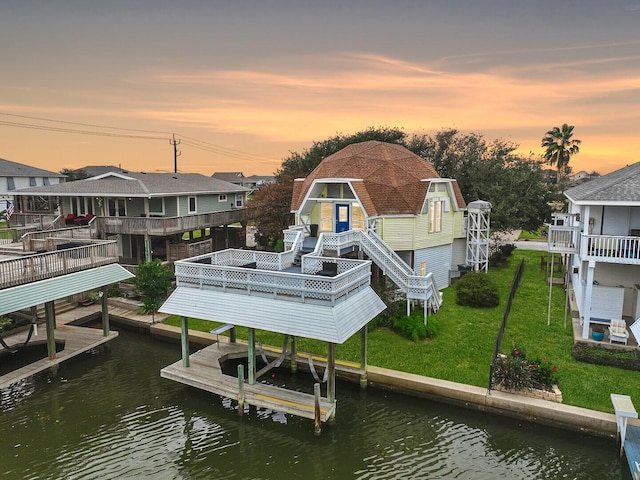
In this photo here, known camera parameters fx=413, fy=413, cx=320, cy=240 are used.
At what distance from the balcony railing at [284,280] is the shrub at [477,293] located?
10100 millimetres

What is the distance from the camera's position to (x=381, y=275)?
24.5 metres

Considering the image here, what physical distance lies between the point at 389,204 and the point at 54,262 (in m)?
17.0

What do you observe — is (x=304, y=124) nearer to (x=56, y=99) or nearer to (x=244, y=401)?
(x=56, y=99)

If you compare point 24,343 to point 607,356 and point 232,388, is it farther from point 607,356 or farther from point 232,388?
point 607,356

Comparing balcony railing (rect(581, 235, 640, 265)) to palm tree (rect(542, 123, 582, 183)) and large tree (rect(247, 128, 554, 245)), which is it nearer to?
large tree (rect(247, 128, 554, 245))

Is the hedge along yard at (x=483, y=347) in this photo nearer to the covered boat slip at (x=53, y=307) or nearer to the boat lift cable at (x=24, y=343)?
the covered boat slip at (x=53, y=307)

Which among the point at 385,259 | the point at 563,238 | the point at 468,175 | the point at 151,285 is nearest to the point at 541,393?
the point at 563,238

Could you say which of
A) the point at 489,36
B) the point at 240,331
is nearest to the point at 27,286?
the point at 240,331

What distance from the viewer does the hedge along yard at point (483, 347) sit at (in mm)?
14281

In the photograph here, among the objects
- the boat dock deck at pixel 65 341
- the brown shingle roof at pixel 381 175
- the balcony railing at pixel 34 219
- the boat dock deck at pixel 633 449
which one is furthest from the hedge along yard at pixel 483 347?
the balcony railing at pixel 34 219

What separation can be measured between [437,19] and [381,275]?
15273 millimetres

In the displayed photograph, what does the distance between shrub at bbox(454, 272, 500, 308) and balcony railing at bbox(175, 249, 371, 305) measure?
10100mm

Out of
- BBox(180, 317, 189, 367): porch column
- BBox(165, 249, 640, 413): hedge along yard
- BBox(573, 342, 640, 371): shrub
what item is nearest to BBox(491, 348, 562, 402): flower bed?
BBox(165, 249, 640, 413): hedge along yard

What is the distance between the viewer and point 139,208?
31.0 m
